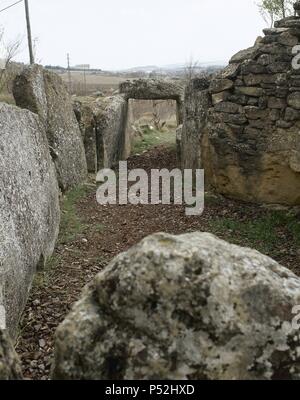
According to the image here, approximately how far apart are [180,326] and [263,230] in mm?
4408

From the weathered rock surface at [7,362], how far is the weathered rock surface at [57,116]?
5.69 m

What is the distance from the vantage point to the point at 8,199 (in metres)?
4.50

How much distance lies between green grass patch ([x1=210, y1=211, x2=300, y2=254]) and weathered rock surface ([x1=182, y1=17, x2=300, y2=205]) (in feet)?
1.51

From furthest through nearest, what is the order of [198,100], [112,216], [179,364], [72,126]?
[72,126]
[198,100]
[112,216]
[179,364]

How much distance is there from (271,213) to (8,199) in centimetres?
390

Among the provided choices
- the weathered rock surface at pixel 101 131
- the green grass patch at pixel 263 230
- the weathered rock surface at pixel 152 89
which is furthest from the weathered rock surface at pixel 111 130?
the green grass patch at pixel 263 230

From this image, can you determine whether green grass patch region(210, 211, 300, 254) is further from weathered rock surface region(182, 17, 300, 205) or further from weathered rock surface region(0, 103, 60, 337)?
weathered rock surface region(0, 103, 60, 337)

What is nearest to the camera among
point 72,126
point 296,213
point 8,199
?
point 8,199

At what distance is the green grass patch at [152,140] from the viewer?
12.8 metres

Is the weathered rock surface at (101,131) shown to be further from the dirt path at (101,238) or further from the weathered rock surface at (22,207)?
the weathered rock surface at (22,207)

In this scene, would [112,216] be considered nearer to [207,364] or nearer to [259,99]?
[259,99]

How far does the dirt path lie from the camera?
4.23 metres
